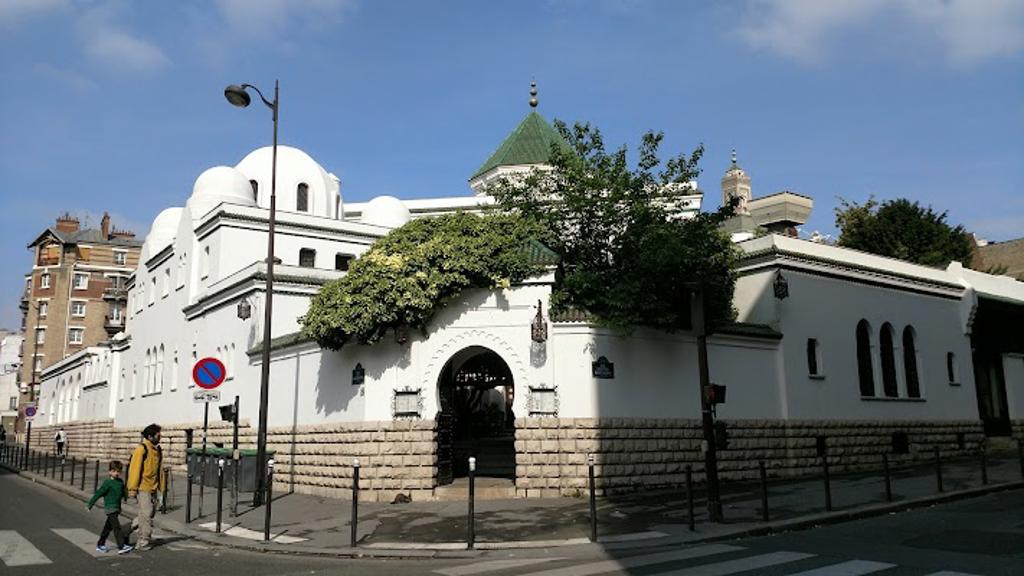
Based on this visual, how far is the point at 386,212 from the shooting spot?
3722 cm

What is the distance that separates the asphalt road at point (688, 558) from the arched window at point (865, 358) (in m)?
11.2

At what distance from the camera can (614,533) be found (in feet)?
38.9

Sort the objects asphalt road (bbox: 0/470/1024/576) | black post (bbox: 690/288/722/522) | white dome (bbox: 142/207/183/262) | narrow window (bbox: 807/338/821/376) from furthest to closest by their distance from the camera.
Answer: white dome (bbox: 142/207/183/262) → narrow window (bbox: 807/338/821/376) → black post (bbox: 690/288/722/522) → asphalt road (bbox: 0/470/1024/576)

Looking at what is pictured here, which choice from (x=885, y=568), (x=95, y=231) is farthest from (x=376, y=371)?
(x=95, y=231)

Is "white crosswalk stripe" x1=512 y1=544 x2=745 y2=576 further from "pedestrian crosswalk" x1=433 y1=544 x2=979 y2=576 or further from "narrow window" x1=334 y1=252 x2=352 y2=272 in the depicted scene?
"narrow window" x1=334 y1=252 x2=352 y2=272

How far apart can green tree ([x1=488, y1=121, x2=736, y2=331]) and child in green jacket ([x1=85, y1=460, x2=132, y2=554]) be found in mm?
9356

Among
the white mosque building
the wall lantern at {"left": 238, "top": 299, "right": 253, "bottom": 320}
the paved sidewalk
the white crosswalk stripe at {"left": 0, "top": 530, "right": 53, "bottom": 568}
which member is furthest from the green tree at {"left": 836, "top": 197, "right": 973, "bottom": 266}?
the white crosswalk stripe at {"left": 0, "top": 530, "right": 53, "bottom": 568}

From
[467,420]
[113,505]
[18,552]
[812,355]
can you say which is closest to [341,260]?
[467,420]

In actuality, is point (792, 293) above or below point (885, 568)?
above

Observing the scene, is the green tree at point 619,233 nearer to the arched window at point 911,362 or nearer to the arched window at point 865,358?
the arched window at point 865,358

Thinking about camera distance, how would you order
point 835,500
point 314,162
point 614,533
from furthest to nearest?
point 314,162 < point 835,500 < point 614,533

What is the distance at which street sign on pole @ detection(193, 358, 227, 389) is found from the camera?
14.8 m

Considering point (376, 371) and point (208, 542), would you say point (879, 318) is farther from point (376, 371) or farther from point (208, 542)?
point (208, 542)

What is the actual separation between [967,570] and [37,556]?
1207 cm
